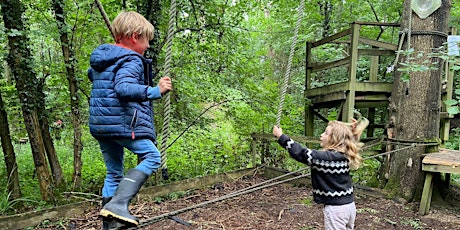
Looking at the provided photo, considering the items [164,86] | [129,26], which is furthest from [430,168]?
[129,26]

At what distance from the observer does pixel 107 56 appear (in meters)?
1.82

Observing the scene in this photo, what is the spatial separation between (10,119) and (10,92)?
570 millimetres

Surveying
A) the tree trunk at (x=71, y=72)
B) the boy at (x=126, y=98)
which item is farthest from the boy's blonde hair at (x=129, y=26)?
the tree trunk at (x=71, y=72)

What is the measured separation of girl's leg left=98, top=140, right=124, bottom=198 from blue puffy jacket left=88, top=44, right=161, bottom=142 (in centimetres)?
19

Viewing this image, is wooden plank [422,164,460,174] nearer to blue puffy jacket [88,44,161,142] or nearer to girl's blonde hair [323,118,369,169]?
girl's blonde hair [323,118,369,169]

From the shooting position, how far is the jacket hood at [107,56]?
1811 millimetres

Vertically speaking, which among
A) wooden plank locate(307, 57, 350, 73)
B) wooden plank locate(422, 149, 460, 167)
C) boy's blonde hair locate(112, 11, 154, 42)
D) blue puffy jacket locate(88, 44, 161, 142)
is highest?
wooden plank locate(307, 57, 350, 73)

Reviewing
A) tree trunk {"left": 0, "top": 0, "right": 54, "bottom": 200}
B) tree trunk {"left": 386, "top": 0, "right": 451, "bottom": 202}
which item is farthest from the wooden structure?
tree trunk {"left": 0, "top": 0, "right": 54, "bottom": 200}

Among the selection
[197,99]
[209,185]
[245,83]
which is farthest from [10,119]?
[245,83]

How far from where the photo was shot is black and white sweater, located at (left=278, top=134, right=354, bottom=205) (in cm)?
201

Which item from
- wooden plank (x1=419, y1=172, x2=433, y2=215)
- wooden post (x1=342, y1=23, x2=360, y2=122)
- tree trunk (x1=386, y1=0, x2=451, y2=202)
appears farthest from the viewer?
wooden post (x1=342, y1=23, x2=360, y2=122)

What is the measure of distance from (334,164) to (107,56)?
1.54 metres

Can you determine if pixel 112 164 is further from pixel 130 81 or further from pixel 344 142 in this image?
pixel 344 142

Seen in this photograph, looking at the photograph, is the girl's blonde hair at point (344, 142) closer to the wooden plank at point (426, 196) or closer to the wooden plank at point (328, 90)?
the wooden plank at point (426, 196)
